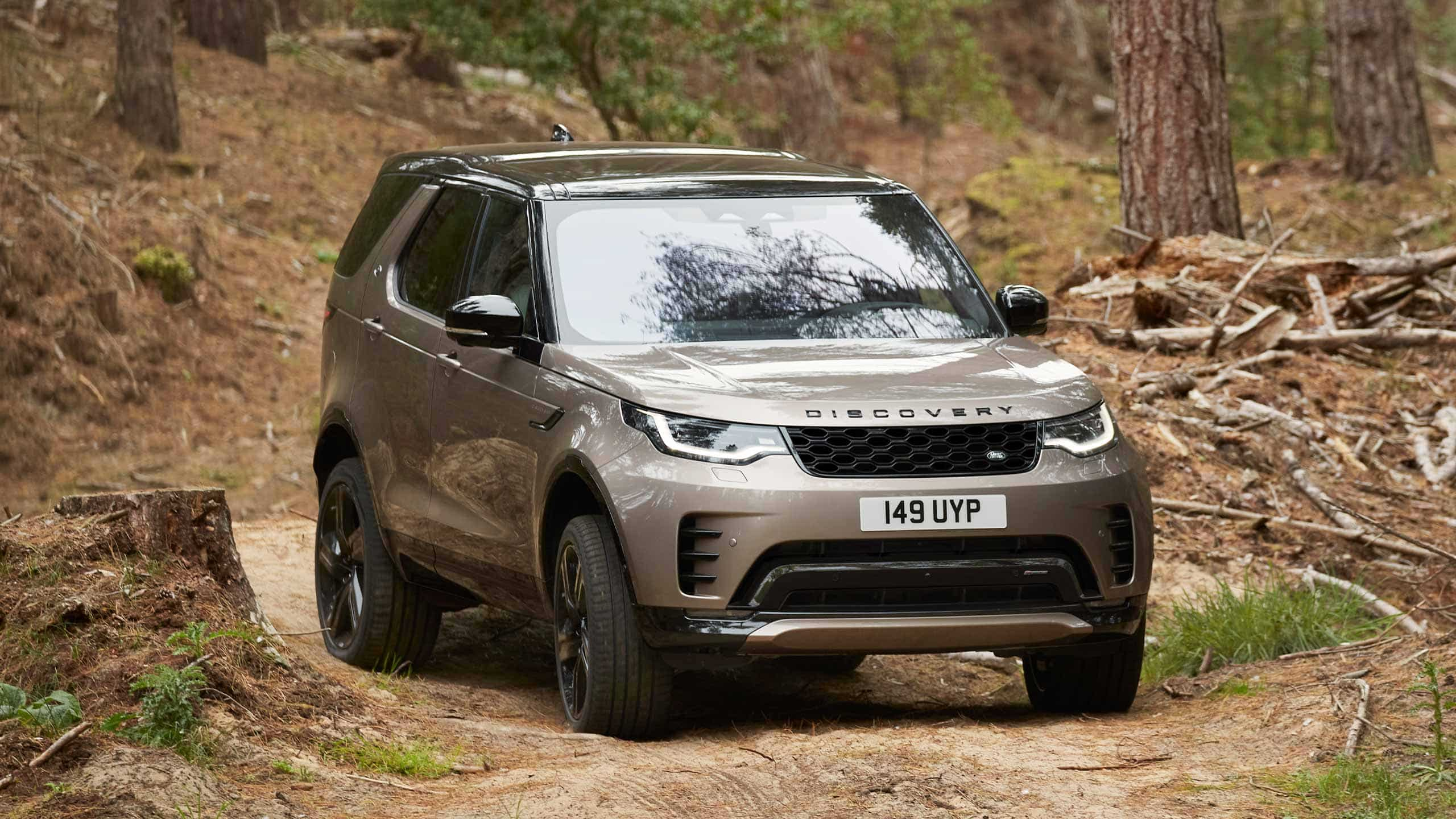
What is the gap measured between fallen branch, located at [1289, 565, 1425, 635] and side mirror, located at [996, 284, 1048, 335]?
1.77m

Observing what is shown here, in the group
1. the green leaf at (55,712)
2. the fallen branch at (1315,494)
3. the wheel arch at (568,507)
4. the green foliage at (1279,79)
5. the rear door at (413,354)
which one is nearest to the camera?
the green leaf at (55,712)

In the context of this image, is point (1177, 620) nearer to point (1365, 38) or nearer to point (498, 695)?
point (498, 695)

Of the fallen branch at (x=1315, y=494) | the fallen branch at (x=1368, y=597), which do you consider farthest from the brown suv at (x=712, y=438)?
the fallen branch at (x=1315, y=494)

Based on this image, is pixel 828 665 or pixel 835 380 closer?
pixel 835 380

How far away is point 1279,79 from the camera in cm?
2550

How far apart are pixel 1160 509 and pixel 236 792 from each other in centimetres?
554

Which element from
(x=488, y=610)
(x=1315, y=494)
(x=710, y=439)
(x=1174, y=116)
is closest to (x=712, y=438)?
(x=710, y=439)

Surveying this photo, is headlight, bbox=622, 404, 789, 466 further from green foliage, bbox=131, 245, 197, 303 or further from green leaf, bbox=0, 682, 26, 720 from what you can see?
green foliage, bbox=131, 245, 197, 303

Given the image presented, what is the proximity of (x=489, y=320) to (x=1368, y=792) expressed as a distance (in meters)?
3.03

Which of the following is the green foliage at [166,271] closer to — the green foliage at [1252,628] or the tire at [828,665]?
the tire at [828,665]

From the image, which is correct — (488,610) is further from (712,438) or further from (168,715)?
(168,715)

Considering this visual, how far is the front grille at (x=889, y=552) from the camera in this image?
5098 millimetres

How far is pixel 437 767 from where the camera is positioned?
197 inches

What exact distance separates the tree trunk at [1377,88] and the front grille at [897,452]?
12.1 metres
